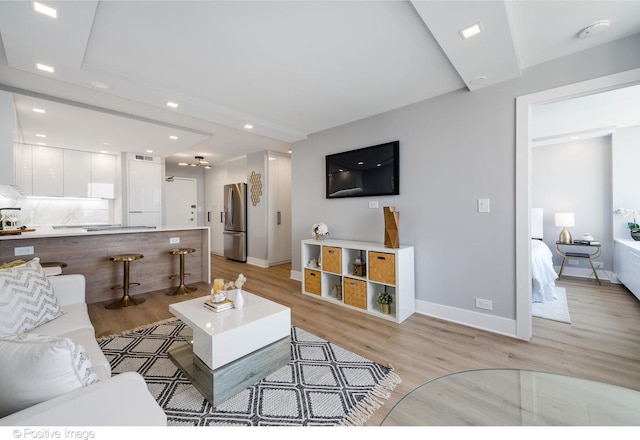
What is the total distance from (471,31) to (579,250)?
4.57m

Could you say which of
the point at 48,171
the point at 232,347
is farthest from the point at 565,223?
the point at 48,171

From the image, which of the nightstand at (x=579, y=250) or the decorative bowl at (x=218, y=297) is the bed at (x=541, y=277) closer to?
the nightstand at (x=579, y=250)

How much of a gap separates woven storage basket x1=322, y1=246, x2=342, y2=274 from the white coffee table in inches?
55.7

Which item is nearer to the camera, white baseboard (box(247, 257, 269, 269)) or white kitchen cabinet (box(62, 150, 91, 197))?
white kitchen cabinet (box(62, 150, 91, 197))


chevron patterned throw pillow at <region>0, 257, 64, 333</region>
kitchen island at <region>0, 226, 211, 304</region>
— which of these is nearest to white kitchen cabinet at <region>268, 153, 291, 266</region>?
kitchen island at <region>0, 226, 211, 304</region>

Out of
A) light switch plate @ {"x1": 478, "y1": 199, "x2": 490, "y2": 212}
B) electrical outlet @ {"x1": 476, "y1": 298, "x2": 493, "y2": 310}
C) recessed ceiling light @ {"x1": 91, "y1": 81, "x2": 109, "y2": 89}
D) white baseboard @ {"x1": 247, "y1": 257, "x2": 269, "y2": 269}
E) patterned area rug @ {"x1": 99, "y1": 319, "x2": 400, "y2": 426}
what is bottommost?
patterned area rug @ {"x1": 99, "y1": 319, "x2": 400, "y2": 426}

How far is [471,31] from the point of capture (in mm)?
1735

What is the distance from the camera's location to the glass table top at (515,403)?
101cm

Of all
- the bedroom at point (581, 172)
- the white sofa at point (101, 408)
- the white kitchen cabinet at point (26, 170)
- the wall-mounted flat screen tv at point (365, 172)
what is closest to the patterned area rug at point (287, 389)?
the white sofa at point (101, 408)

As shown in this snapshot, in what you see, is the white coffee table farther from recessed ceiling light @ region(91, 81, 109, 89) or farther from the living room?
recessed ceiling light @ region(91, 81, 109, 89)

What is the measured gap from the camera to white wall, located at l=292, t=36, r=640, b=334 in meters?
2.30

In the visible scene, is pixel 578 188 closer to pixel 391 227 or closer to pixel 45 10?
pixel 391 227

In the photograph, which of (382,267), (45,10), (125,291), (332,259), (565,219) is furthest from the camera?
(565,219)
